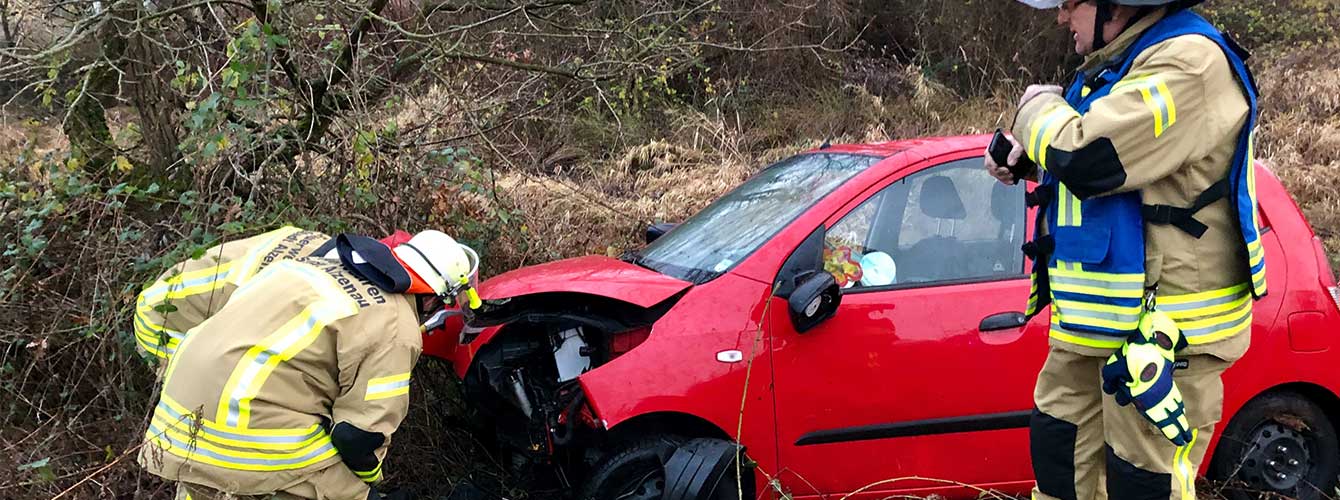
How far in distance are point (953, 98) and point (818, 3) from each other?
185 cm

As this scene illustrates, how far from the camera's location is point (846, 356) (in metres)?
3.04

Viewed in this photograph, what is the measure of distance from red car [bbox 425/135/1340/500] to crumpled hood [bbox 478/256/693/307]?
12 mm

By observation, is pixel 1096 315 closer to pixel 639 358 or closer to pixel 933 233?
pixel 933 233

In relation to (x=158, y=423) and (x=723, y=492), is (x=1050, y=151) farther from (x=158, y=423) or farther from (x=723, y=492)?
(x=158, y=423)

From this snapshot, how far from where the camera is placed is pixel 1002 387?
3.10m

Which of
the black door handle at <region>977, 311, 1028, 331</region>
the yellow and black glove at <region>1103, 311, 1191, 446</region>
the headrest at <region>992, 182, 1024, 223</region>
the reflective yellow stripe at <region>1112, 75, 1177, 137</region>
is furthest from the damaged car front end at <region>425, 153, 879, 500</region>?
the reflective yellow stripe at <region>1112, 75, 1177, 137</region>

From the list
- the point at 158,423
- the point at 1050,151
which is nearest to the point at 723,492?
the point at 1050,151

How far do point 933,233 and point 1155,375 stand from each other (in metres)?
1.14

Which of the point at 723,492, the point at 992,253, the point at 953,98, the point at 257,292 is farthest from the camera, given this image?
the point at 953,98

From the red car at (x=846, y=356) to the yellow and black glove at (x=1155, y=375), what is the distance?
0.84m

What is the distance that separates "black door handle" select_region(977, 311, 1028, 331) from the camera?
308 cm

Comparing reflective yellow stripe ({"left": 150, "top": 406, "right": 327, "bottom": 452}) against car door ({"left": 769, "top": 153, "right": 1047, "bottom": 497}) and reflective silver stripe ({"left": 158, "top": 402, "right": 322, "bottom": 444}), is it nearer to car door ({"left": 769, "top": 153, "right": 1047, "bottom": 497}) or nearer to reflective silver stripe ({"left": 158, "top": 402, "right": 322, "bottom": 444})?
reflective silver stripe ({"left": 158, "top": 402, "right": 322, "bottom": 444})

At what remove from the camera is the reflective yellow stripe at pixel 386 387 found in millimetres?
2748

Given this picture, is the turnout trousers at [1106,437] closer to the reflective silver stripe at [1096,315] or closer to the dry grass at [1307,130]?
the reflective silver stripe at [1096,315]
